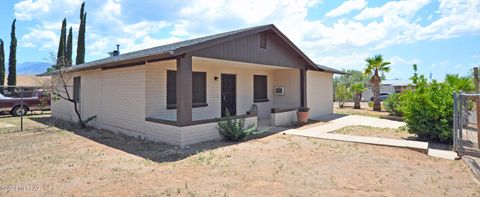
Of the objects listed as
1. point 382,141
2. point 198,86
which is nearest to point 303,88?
point 198,86

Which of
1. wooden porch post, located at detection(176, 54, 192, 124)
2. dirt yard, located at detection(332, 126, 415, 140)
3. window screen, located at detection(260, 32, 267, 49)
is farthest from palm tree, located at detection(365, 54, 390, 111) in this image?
wooden porch post, located at detection(176, 54, 192, 124)

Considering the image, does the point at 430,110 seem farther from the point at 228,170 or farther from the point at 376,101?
the point at 376,101

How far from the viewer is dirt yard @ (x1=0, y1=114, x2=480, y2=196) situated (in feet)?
13.3

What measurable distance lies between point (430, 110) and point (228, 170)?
19.9 feet

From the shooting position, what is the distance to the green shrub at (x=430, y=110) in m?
7.44

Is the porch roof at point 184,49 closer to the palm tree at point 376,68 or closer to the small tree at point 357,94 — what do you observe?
the palm tree at point 376,68

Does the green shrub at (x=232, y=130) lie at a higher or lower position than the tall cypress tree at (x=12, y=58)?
lower

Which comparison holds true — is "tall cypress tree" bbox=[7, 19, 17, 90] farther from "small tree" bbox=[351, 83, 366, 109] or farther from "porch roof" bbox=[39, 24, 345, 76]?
"small tree" bbox=[351, 83, 366, 109]

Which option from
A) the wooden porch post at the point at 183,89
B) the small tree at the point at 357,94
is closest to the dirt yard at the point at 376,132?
the wooden porch post at the point at 183,89

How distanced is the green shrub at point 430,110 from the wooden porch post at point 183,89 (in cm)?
631

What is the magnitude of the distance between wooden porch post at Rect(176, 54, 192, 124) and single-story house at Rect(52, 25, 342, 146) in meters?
0.03

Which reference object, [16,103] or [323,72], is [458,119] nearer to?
[323,72]

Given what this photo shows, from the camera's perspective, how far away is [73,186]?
424 centimetres

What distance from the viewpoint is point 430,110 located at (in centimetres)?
762
